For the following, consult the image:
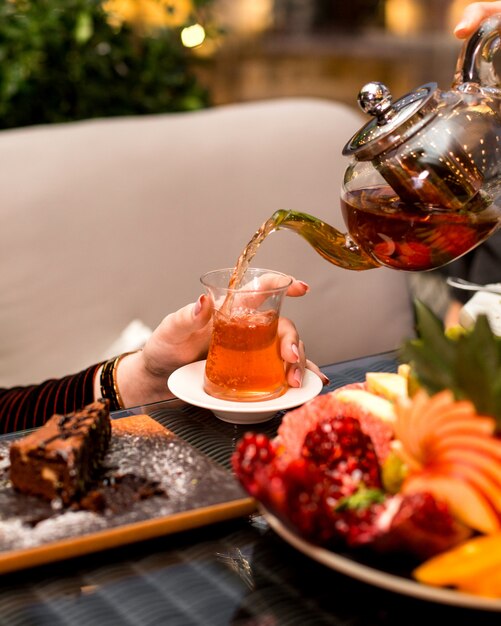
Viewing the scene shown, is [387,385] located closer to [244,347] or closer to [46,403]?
[244,347]

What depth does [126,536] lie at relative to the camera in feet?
2.62

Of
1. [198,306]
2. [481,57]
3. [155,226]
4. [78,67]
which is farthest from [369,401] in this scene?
[78,67]

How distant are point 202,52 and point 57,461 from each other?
2559 mm

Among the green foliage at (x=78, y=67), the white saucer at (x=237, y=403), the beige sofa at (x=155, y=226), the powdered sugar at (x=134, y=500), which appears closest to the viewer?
the powdered sugar at (x=134, y=500)

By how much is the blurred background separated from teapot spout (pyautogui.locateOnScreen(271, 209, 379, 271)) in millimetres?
1689

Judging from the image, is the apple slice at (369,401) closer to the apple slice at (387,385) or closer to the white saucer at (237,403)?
the apple slice at (387,385)

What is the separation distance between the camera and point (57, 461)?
2.77ft

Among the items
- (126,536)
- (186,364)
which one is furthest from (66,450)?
(186,364)

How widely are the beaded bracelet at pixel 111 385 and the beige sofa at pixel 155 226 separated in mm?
696

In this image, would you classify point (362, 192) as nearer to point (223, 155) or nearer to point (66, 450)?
point (66, 450)

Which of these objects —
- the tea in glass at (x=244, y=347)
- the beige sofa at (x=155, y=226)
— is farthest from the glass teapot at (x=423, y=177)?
the beige sofa at (x=155, y=226)

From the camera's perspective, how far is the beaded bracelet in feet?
4.45

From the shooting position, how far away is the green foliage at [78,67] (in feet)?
8.38

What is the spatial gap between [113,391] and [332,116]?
1.35 meters
